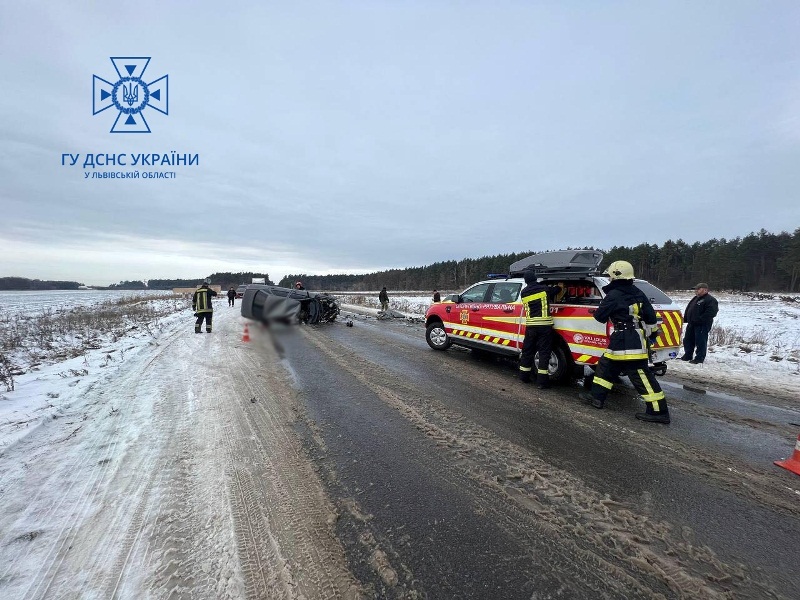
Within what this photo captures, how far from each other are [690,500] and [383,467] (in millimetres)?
2511

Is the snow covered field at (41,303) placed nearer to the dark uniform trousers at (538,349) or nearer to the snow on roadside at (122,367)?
the snow on roadside at (122,367)

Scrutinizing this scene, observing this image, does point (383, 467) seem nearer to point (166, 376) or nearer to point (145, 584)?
point (145, 584)

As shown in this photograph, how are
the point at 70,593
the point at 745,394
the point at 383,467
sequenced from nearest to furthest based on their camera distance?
the point at 70,593
the point at 383,467
the point at 745,394

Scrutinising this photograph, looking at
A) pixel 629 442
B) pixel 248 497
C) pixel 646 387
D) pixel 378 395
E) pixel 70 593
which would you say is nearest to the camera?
pixel 70 593

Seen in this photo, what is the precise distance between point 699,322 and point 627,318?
189 inches

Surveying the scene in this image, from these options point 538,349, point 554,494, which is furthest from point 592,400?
point 554,494

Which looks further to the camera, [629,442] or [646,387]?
[646,387]

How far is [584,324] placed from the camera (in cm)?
543

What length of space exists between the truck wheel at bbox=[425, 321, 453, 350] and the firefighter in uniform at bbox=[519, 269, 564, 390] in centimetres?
282

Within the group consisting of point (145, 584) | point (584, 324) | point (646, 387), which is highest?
point (584, 324)

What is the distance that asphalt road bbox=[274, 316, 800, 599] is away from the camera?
1.99m

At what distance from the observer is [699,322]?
7.69 meters

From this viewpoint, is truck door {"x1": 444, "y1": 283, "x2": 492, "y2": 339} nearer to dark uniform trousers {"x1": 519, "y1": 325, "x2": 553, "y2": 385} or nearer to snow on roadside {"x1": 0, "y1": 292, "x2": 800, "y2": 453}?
dark uniform trousers {"x1": 519, "y1": 325, "x2": 553, "y2": 385}

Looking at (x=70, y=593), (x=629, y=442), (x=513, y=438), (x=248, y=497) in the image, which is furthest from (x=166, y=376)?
(x=629, y=442)
